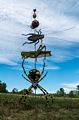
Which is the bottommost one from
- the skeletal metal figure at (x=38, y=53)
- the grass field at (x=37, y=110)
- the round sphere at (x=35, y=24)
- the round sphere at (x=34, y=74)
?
the grass field at (x=37, y=110)

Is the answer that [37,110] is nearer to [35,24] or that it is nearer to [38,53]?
[38,53]

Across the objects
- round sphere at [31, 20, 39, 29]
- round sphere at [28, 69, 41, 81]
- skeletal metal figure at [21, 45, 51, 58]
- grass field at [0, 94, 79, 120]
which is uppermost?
Result: round sphere at [31, 20, 39, 29]

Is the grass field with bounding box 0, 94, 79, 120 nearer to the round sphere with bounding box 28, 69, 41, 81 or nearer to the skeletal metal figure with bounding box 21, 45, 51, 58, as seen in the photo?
the round sphere with bounding box 28, 69, 41, 81

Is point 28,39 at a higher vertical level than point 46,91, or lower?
higher

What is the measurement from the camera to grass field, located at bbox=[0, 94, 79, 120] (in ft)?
59.0

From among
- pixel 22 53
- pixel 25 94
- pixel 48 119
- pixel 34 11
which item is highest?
pixel 34 11

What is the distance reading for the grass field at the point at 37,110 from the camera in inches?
708

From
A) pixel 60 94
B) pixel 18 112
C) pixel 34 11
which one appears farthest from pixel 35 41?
pixel 60 94

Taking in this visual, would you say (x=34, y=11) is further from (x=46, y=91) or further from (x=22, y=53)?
(x=46, y=91)

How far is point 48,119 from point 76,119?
1394mm

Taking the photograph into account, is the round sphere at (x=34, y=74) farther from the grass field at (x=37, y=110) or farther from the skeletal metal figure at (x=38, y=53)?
the grass field at (x=37, y=110)

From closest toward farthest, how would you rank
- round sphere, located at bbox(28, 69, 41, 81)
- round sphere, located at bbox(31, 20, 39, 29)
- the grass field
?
the grass field < round sphere, located at bbox(28, 69, 41, 81) < round sphere, located at bbox(31, 20, 39, 29)

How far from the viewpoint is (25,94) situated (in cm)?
2059

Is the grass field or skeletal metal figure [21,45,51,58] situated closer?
the grass field
